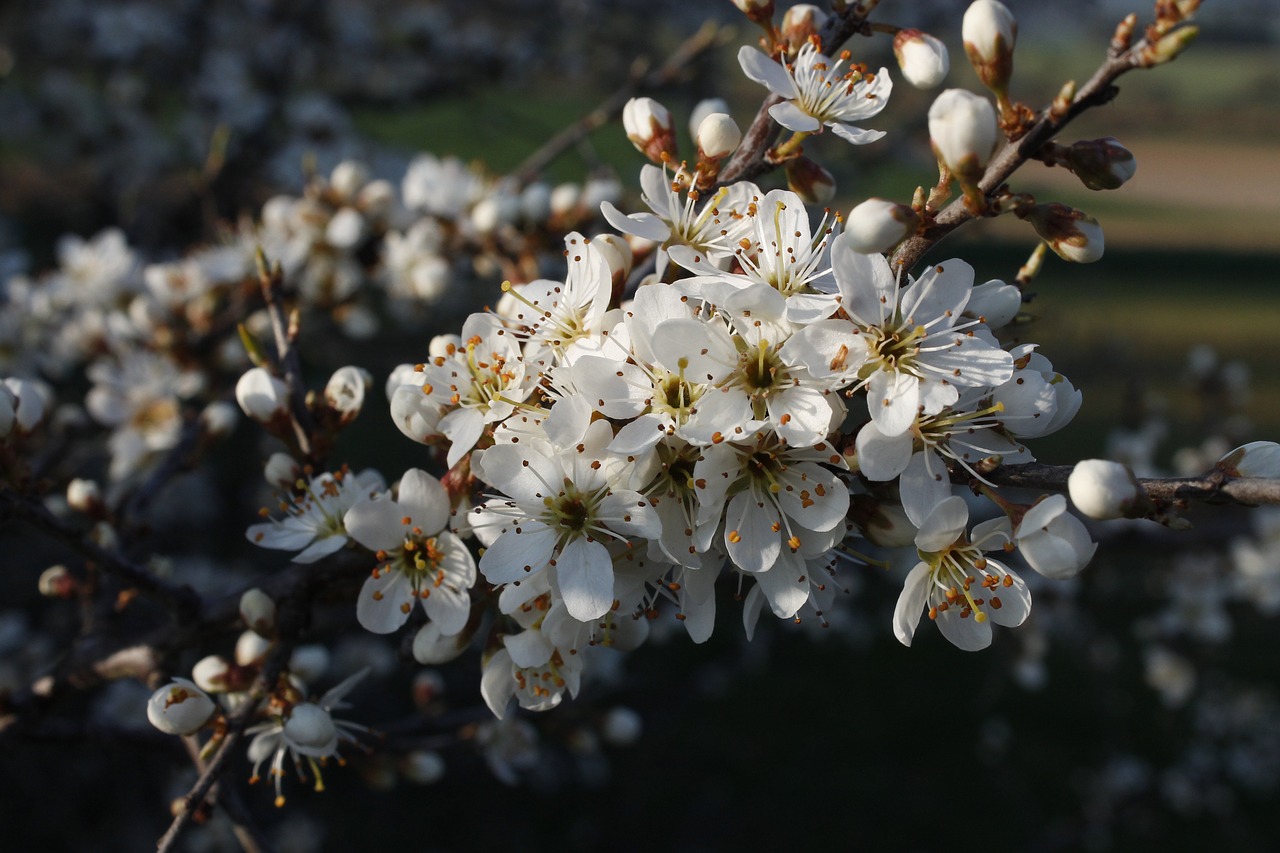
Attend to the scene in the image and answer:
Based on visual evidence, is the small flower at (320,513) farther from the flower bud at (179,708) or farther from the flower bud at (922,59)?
the flower bud at (922,59)

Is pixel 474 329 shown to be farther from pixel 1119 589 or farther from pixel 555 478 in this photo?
pixel 1119 589

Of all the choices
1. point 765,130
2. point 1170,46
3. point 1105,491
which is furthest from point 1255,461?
point 765,130

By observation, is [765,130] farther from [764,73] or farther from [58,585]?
[58,585]

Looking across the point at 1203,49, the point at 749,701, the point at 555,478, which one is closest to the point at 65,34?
the point at 749,701

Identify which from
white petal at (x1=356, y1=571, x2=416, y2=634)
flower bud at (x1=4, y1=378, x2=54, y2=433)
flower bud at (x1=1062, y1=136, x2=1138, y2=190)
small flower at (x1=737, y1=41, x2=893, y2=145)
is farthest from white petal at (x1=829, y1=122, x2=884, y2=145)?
flower bud at (x1=4, y1=378, x2=54, y2=433)

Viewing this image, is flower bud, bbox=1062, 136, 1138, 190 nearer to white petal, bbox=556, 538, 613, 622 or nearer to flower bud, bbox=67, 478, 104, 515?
white petal, bbox=556, 538, 613, 622

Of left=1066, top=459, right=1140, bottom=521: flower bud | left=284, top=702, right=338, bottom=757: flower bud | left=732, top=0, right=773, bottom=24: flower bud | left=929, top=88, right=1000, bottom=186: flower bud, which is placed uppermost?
left=929, top=88, right=1000, bottom=186: flower bud

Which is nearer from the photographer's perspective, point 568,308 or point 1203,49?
point 568,308
